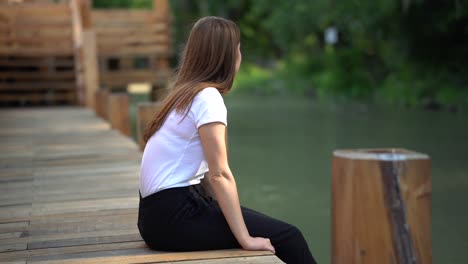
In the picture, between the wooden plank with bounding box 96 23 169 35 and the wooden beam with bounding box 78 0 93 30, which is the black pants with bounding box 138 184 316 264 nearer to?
the wooden beam with bounding box 78 0 93 30

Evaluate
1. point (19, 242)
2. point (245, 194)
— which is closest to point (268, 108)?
point (245, 194)

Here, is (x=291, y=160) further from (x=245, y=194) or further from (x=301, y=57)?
(x=301, y=57)

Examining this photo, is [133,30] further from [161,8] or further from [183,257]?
[183,257]

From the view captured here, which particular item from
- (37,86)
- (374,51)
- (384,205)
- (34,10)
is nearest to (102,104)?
(37,86)

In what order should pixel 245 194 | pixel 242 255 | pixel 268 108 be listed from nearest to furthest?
pixel 242 255 → pixel 245 194 → pixel 268 108

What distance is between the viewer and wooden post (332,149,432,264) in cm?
285

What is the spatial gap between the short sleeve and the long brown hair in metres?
0.03

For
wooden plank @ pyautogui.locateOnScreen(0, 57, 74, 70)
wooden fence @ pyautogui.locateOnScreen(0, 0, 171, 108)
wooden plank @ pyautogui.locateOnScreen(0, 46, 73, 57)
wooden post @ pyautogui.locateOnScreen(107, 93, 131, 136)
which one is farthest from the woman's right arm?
wooden plank @ pyautogui.locateOnScreen(0, 57, 74, 70)

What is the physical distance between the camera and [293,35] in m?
29.3

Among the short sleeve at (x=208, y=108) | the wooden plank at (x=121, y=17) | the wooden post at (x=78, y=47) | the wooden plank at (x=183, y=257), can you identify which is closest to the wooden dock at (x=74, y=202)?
the wooden plank at (x=183, y=257)

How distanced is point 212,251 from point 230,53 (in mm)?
839

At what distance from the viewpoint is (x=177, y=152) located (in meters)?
3.22

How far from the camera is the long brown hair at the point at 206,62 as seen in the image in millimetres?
3174

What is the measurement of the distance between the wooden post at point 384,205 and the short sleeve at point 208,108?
1.63 feet
